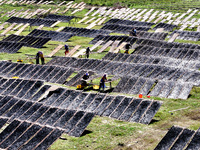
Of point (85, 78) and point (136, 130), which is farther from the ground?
point (85, 78)

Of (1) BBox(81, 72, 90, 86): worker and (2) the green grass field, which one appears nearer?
(2) the green grass field

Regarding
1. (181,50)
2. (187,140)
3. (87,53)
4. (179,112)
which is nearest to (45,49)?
(87,53)

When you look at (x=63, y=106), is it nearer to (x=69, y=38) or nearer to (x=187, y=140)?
(x=187, y=140)

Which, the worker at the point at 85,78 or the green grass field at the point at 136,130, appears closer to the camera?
the green grass field at the point at 136,130

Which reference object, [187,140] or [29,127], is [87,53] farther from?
[187,140]

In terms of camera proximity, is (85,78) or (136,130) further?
(85,78)

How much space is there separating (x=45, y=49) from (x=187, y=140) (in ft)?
107

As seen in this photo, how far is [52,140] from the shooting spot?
1947 cm

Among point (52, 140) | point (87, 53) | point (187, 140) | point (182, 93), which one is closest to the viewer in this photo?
point (187, 140)

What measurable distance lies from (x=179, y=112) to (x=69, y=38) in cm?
3039

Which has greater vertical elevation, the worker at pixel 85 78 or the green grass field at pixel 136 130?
the worker at pixel 85 78

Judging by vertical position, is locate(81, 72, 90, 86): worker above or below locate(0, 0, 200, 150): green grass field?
above

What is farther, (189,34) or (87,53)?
(189,34)

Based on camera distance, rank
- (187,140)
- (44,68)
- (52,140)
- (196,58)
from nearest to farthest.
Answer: (187,140)
(52,140)
(44,68)
(196,58)
